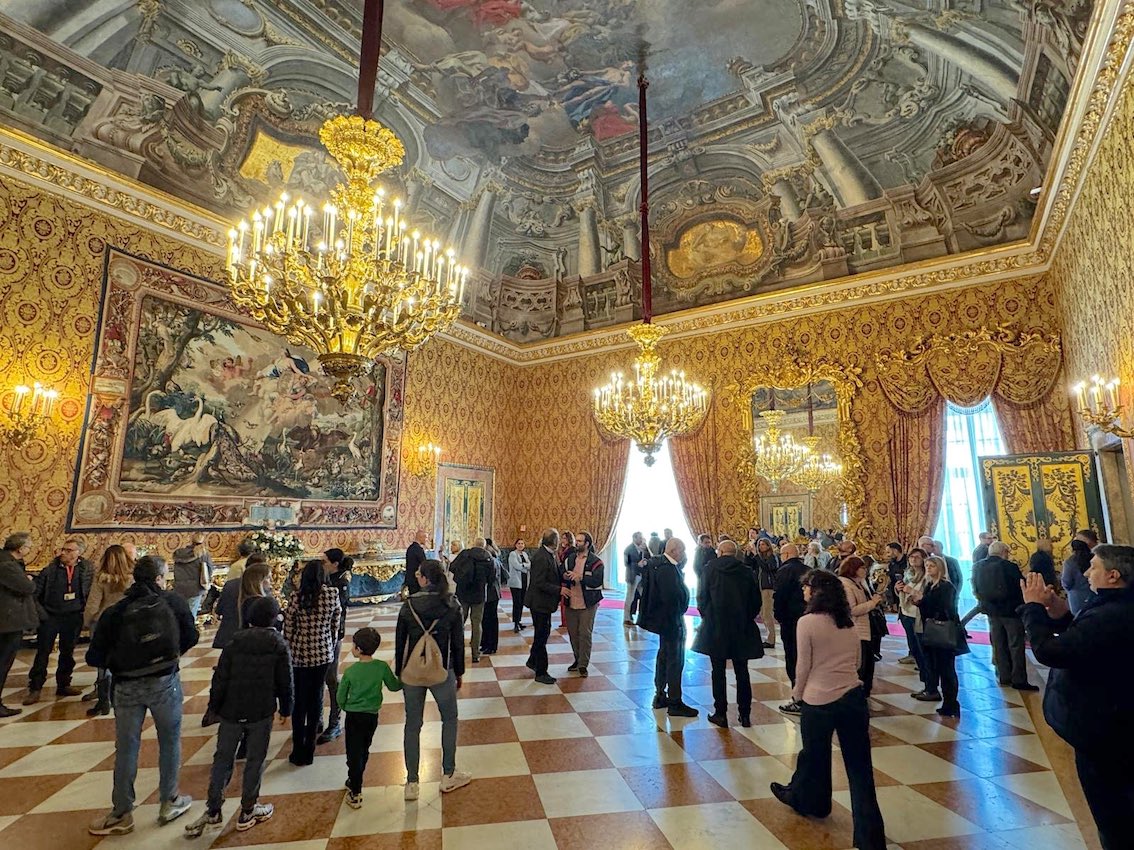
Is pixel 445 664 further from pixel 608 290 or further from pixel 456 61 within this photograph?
pixel 608 290

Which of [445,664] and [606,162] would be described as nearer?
[445,664]

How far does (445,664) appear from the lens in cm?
389

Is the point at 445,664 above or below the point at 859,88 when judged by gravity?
below

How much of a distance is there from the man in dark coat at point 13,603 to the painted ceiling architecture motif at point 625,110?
5.84 metres

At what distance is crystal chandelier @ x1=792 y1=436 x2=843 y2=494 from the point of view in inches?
421

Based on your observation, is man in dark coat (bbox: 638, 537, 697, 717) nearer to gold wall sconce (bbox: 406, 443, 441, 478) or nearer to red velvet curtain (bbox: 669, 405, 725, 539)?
red velvet curtain (bbox: 669, 405, 725, 539)

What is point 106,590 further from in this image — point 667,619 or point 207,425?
point 207,425

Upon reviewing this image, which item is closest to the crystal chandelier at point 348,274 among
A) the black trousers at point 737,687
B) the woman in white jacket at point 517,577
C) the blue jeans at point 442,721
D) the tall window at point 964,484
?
the blue jeans at point 442,721

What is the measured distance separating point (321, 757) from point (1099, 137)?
378 inches

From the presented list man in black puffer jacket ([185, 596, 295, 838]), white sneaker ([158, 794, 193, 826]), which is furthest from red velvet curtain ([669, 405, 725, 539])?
white sneaker ([158, 794, 193, 826])

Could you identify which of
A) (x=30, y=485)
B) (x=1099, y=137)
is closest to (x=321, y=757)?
(x=30, y=485)

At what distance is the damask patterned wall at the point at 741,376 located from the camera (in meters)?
9.90

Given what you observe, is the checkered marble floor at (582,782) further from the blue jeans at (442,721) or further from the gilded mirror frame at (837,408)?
the gilded mirror frame at (837,408)

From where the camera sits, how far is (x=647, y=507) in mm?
14055
